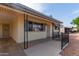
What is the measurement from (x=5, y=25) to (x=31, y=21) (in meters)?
8.48

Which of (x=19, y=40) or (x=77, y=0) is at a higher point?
(x=77, y=0)

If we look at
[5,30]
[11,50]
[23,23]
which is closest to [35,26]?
[23,23]

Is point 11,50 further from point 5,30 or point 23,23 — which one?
point 5,30

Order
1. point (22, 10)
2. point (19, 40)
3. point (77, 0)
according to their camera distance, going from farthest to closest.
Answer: point (19, 40) < point (22, 10) < point (77, 0)

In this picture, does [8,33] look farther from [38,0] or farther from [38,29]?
[38,0]

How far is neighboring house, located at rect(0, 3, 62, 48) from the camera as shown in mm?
9103

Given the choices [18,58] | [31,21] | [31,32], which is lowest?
[18,58]


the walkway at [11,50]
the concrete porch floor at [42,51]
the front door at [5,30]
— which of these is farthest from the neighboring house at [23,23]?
the concrete porch floor at [42,51]

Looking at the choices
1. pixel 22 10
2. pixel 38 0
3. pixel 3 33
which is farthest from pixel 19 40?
pixel 3 33

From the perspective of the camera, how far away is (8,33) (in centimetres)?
2188

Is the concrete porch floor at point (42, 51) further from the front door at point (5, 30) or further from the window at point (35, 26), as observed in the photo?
the front door at point (5, 30)

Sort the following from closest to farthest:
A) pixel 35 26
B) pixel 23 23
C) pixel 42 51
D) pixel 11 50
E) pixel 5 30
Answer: pixel 42 51
pixel 11 50
pixel 23 23
pixel 35 26
pixel 5 30

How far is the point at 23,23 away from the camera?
41.6 ft

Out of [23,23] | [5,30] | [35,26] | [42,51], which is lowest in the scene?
[42,51]
